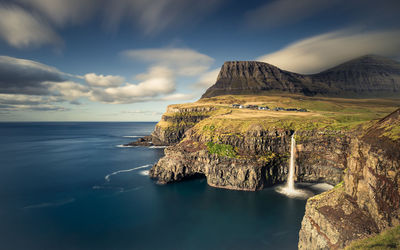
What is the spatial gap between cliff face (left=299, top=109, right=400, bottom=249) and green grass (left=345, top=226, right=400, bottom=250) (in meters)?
0.83

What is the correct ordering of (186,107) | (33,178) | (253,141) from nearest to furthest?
(253,141) < (33,178) < (186,107)

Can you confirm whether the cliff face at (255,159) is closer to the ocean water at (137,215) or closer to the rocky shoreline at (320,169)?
the rocky shoreline at (320,169)

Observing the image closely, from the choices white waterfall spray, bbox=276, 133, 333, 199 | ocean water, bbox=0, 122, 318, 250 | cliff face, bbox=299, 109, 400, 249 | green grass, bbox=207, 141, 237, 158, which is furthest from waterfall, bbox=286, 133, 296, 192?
cliff face, bbox=299, 109, 400, 249

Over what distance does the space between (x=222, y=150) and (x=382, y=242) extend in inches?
2047

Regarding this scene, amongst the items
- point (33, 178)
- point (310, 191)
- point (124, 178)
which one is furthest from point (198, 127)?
point (33, 178)

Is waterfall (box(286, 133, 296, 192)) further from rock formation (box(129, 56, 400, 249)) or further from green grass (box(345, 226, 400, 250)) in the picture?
green grass (box(345, 226, 400, 250))

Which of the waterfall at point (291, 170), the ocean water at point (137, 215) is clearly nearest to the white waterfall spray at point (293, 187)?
the waterfall at point (291, 170)

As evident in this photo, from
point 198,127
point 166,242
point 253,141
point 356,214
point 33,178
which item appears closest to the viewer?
point 356,214

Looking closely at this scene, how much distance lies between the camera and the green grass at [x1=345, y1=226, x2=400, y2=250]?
1878cm

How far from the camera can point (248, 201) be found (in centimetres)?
5603

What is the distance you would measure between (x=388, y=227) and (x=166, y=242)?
120 ft

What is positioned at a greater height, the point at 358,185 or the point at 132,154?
the point at 358,185

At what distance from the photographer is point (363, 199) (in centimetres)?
2478

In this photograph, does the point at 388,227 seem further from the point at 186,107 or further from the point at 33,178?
the point at 186,107
